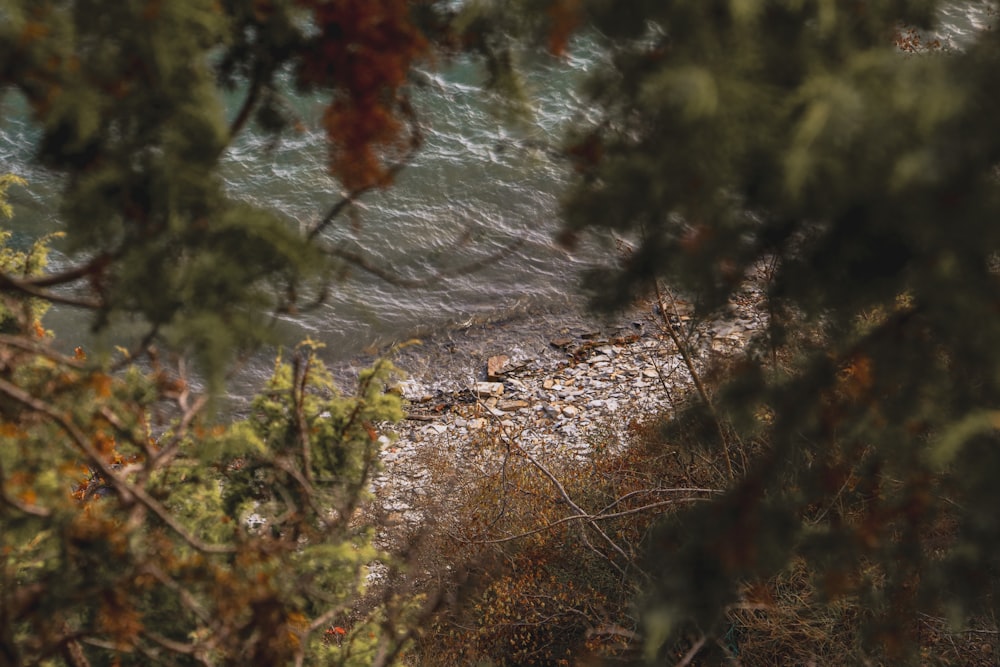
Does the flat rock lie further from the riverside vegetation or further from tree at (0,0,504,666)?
tree at (0,0,504,666)

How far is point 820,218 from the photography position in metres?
2.97

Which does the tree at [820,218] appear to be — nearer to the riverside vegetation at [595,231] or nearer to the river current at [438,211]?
the riverside vegetation at [595,231]

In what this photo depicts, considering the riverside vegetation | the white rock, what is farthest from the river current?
the riverside vegetation

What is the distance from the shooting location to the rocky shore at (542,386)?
10.7 metres

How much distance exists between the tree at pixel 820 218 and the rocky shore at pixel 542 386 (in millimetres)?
6338

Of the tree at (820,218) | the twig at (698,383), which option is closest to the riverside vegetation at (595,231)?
the tree at (820,218)

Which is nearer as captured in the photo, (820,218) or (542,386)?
(820,218)

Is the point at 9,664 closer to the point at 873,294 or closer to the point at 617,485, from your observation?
the point at 873,294

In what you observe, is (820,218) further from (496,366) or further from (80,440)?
(496,366)

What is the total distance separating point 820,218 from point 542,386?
9379 mm

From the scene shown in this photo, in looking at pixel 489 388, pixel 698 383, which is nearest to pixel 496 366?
pixel 489 388

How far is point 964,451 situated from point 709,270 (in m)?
1.27

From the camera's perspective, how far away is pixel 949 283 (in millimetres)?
2826

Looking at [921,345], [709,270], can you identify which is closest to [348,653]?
[709,270]
